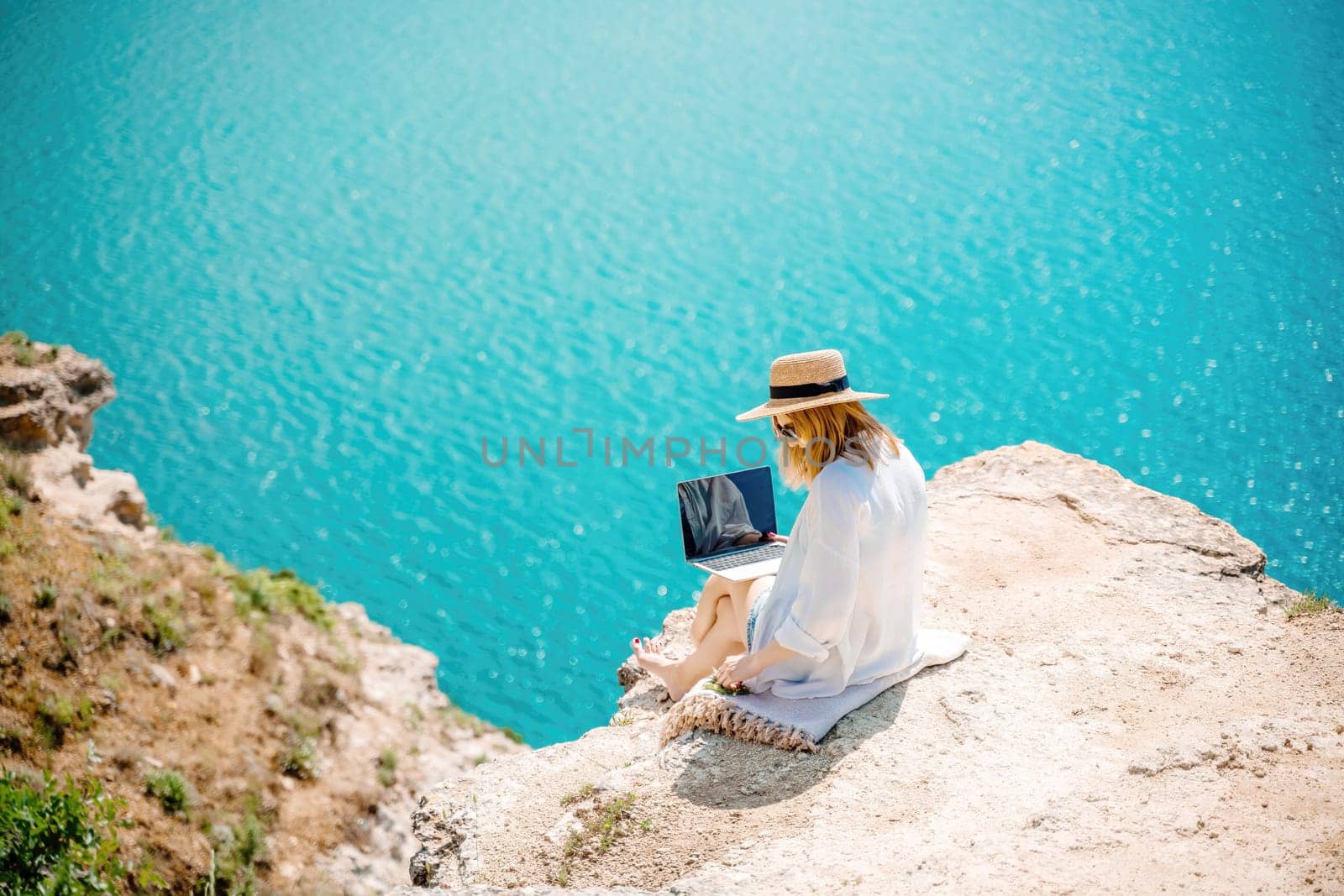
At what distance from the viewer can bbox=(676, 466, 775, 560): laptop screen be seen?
4082 mm

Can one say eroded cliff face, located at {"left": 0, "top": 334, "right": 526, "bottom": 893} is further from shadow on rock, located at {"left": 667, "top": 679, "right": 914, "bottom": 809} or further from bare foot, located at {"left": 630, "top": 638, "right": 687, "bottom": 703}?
shadow on rock, located at {"left": 667, "top": 679, "right": 914, "bottom": 809}

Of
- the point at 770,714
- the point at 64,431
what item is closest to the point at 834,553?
the point at 770,714

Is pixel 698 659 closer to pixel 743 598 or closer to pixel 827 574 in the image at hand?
pixel 743 598

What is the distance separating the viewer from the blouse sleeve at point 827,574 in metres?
3.24

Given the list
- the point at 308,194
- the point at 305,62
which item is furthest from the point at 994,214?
the point at 305,62

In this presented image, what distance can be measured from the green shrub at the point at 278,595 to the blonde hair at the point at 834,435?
6498mm

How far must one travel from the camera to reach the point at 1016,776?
324 cm

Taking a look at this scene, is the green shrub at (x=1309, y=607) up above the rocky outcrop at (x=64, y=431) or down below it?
below

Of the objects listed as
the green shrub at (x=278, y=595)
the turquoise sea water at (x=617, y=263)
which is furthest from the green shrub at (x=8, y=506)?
the turquoise sea water at (x=617, y=263)

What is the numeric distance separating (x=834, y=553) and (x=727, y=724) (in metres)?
0.77

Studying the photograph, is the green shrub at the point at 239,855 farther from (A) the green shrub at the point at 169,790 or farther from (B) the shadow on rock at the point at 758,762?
(B) the shadow on rock at the point at 758,762

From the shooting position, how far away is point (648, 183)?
14914 millimetres

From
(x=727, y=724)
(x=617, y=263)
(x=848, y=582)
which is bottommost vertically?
(x=727, y=724)

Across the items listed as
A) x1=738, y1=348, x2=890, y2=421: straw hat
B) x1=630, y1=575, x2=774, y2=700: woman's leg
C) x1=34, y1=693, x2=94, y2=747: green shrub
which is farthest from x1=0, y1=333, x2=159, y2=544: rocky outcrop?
x1=738, y1=348, x2=890, y2=421: straw hat
